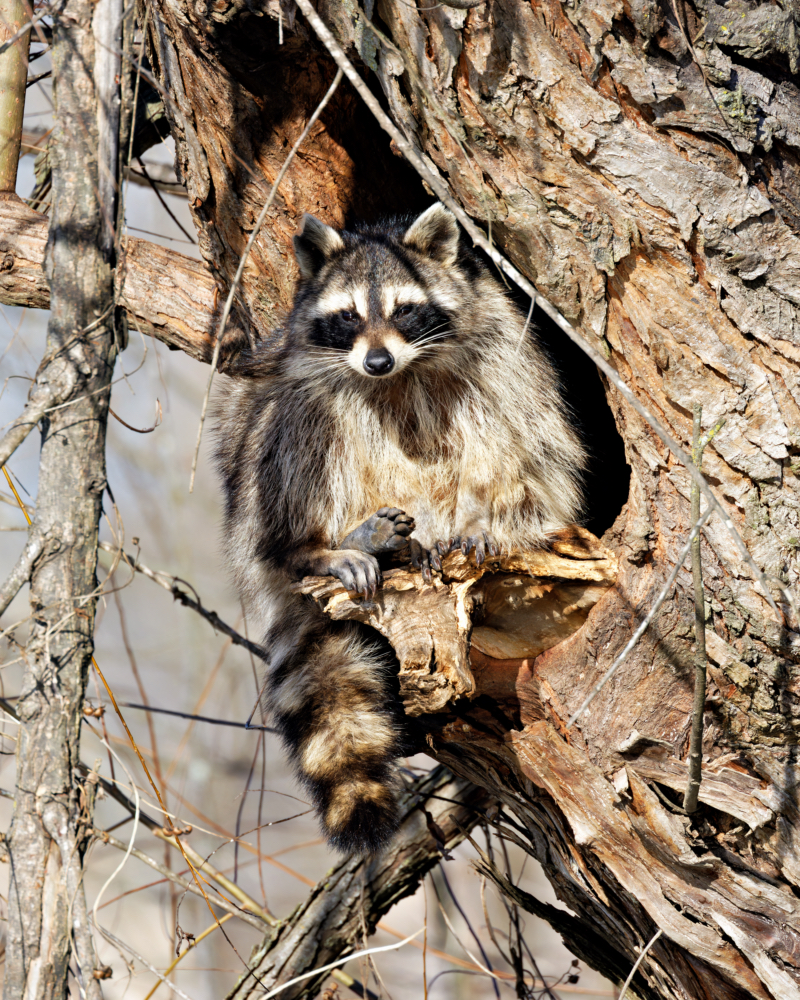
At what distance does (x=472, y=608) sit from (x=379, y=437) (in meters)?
0.78

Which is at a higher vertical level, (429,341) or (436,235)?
(436,235)

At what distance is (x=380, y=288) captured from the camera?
2.62 metres

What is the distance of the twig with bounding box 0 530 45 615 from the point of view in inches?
A: 71.6

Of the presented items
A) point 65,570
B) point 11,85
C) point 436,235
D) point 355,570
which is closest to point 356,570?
point 355,570

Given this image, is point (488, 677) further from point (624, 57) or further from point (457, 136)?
point (624, 57)

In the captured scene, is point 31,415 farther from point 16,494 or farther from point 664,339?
point 664,339

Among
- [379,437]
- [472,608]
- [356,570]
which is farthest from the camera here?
[379,437]

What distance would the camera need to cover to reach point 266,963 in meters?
2.81

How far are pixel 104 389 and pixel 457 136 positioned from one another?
0.93 metres

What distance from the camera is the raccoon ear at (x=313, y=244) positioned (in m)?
2.58

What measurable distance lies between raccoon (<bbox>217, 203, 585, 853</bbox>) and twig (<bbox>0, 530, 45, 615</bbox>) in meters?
0.79

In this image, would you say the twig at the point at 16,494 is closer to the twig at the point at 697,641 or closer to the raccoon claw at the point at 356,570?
the raccoon claw at the point at 356,570

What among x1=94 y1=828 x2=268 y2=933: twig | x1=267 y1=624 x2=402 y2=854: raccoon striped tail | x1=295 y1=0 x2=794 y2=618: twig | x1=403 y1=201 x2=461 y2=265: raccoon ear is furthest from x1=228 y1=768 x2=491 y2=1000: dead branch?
x1=295 y1=0 x2=794 y2=618: twig

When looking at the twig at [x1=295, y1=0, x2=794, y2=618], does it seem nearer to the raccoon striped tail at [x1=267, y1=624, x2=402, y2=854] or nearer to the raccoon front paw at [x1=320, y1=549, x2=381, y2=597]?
the raccoon front paw at [x1=320, y1=549, x2=381, y2=597]
